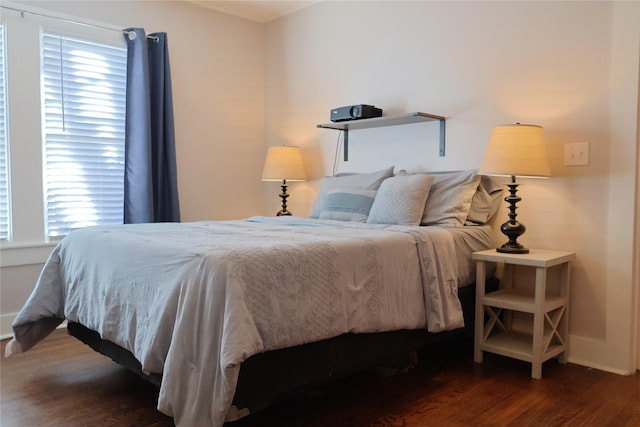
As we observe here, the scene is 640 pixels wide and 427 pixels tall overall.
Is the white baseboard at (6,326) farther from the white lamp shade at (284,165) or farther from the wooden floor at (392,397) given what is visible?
the white lamp shade at (284,165)

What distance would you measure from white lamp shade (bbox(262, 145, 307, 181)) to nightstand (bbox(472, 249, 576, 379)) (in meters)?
1.78

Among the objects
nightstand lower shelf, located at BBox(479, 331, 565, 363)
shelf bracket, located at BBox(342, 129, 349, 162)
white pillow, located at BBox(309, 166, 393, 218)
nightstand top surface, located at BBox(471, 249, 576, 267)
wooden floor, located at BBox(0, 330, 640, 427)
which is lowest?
wooden floor, located at BBox(0, 330, 640, 427)

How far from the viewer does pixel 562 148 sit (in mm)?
2641

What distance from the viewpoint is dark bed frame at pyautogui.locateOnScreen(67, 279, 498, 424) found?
1.65m

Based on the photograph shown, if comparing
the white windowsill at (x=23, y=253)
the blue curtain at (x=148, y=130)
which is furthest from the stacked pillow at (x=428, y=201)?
the white windowsill at (x=23, y=253)

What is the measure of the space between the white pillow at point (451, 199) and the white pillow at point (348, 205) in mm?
360

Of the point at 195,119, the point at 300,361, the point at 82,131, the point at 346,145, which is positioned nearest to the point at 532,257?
the point at 300,361

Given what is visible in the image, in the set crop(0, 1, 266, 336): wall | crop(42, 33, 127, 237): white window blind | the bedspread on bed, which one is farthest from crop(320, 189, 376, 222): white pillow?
crop(42, 33, 127, 237): white window blind

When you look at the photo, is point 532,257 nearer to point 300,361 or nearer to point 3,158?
point 300,361

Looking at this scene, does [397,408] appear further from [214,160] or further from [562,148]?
[214,160]

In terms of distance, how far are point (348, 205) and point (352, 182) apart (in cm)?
34

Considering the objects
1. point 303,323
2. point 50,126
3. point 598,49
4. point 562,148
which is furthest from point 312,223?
point 50,126

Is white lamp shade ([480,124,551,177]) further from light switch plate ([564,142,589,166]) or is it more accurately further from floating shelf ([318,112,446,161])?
floating shelf ([318,112,446,161])

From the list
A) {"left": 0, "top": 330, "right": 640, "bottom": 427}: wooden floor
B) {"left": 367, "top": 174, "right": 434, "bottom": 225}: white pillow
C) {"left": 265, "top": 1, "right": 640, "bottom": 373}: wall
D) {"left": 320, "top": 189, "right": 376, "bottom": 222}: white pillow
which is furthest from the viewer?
{"left": 320, "top": 189, "right": 376, "bottom": 222}: white pillow
